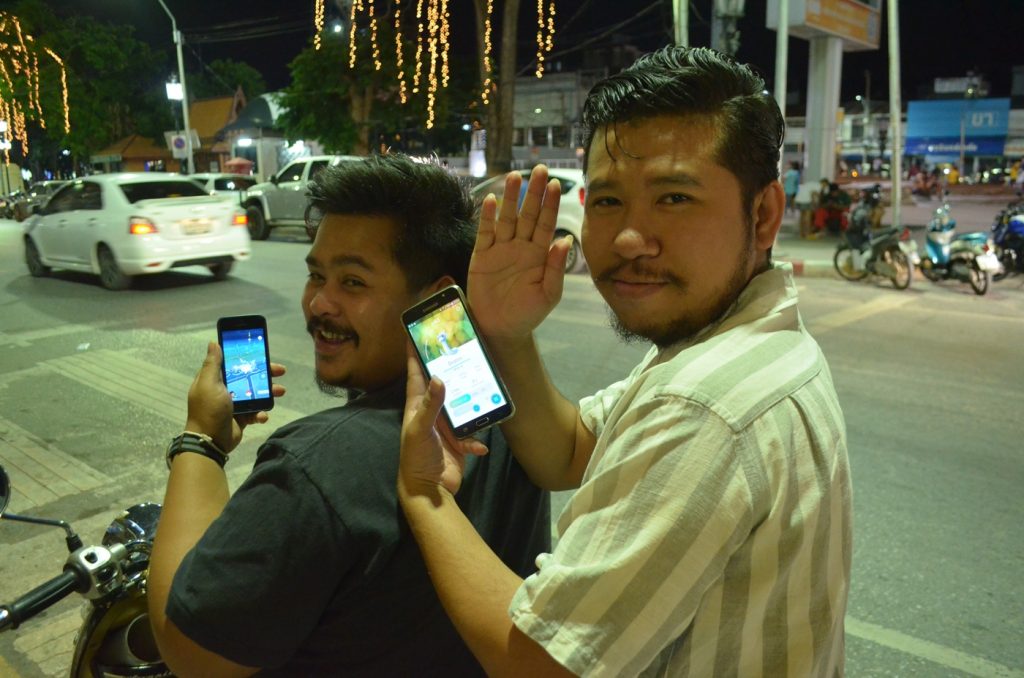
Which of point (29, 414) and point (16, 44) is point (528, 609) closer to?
point (29, 414)

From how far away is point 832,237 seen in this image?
1869cm

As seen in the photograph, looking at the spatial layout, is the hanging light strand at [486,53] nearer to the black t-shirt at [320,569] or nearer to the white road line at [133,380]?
the white road line at [133,380]

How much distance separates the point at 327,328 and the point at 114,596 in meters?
0.73

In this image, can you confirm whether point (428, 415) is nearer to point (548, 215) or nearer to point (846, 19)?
point (548, 215)

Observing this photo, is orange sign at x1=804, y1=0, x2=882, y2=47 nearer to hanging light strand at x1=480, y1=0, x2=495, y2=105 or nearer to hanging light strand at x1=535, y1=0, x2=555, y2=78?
hanging light strand at x1=535, y1=0, x2=555, y2=78

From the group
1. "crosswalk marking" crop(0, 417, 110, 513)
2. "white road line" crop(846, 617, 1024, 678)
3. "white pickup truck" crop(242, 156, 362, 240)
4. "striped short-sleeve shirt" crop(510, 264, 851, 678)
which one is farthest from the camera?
"white pickup truck" crop(242, 156, 362, 240)

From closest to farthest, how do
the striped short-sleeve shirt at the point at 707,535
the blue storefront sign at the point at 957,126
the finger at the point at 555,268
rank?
the striped short-sleeve shirt at the point at 707,535
the finger at the point at 555,268
the blue storefront sign at the point at 957,126

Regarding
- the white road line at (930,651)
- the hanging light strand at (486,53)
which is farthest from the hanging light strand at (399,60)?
the white road line at (930,651)

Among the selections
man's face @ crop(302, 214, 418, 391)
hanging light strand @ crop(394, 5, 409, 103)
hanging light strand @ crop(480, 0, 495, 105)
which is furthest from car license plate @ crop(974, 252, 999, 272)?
hanging light strand @ crop(394, 5, 409, 103)

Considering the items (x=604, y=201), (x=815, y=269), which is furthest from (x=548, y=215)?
(x=815, y=269)

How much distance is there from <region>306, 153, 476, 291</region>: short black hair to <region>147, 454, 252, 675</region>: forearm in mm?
564

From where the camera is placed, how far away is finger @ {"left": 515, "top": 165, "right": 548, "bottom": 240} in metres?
1.54

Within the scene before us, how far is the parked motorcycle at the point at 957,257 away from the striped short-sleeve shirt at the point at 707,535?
11.3 meters

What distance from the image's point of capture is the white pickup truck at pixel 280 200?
18500 millimetres
